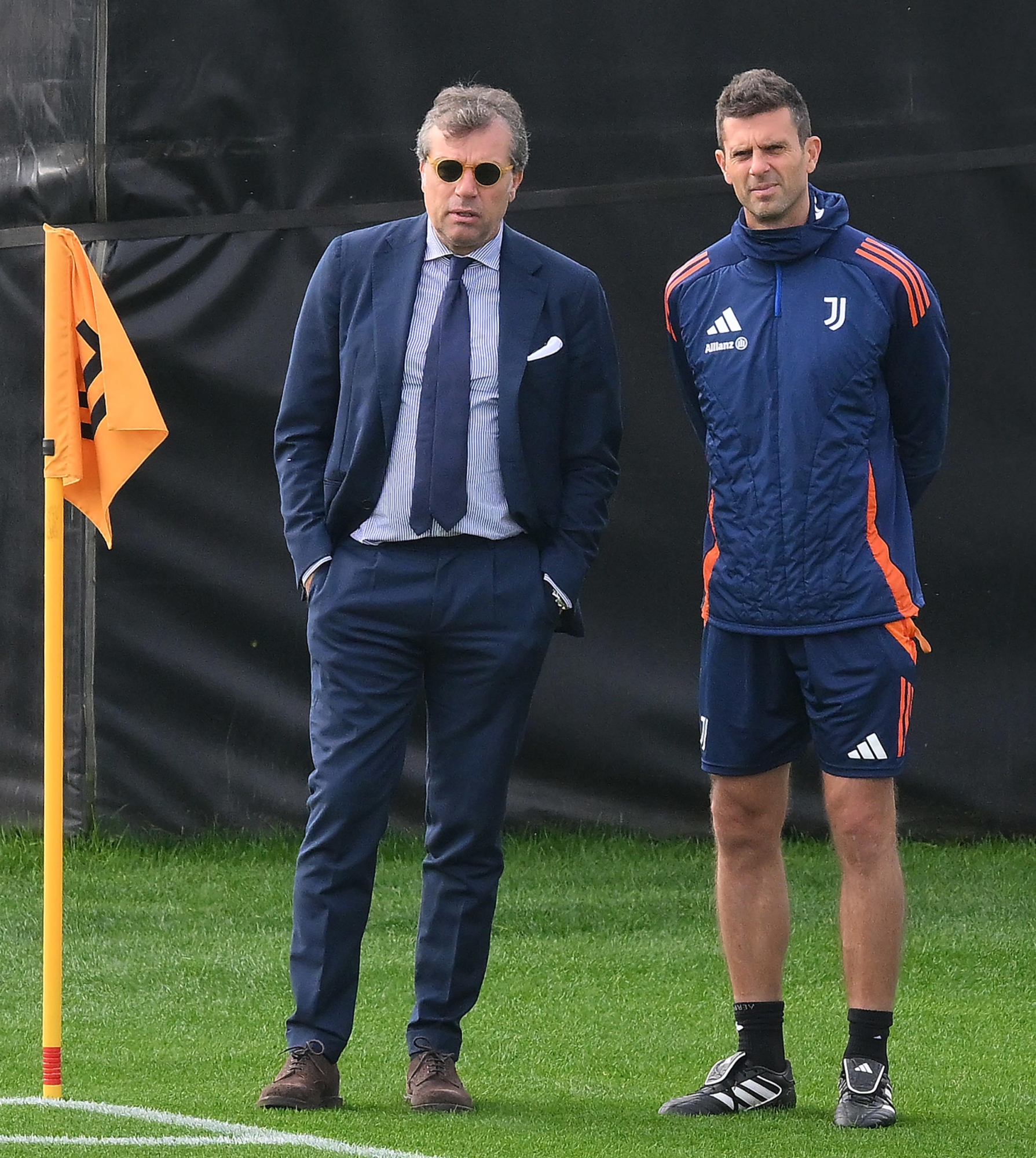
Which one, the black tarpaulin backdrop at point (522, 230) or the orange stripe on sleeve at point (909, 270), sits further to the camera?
the black tarpaulin backdrop at point (522, 230)

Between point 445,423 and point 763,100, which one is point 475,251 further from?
point 763,100

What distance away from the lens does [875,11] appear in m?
6.21

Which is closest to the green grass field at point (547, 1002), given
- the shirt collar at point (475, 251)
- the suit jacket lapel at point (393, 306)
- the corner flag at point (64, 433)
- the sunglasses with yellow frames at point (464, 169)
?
the corner flag at point (64, 433)

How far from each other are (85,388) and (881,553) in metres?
1.47

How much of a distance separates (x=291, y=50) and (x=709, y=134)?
1496 mm

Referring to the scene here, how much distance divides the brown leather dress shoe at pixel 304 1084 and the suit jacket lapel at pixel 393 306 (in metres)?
1.09

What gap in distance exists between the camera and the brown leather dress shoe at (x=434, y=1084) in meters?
3.32

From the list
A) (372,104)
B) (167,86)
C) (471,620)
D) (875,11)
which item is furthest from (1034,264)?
(471,620)

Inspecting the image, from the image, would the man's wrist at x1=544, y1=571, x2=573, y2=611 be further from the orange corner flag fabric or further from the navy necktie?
the orange corner flag fabric

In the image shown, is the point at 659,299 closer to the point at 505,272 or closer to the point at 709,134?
the point at 709,134

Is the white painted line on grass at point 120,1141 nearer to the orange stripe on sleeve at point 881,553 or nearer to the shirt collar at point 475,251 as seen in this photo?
the orange stripe on sleeve at point 881,553

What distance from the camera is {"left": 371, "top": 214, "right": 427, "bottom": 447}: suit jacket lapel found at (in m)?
3.35

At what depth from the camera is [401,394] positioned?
336cm

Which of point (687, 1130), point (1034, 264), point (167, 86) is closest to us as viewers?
point (687, 1130)
